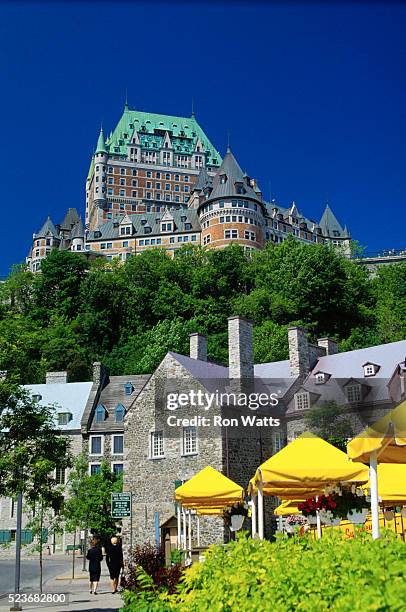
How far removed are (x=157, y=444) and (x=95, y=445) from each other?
1755 cm

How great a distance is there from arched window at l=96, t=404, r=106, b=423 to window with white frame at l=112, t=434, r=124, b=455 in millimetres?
1656

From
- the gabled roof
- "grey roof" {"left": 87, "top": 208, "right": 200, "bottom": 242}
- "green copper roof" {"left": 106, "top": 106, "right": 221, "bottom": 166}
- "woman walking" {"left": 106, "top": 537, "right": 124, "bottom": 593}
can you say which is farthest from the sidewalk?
"green copper roof" {"left": 106, "top": 106, "right": 221, "bottom": 166}

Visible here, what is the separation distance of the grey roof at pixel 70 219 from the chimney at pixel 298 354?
10808 centimetres

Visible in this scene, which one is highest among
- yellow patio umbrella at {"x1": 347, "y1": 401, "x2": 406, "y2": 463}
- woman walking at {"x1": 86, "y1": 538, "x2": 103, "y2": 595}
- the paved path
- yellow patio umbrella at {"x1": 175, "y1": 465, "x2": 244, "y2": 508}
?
yellow patio umbrella at {"x1": 347, "y1": 401, "x2": 406, "y2": 463}

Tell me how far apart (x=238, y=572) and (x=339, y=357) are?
30.8 m

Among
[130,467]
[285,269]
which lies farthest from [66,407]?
[285,269]

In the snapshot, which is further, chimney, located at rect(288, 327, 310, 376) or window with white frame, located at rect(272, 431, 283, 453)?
chimney, located at rect(288, 327, 310, 376)

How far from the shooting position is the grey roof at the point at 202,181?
440 feet

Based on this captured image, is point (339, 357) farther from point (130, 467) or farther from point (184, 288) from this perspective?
point (184, 288)

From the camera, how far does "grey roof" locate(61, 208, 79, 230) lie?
459 feet

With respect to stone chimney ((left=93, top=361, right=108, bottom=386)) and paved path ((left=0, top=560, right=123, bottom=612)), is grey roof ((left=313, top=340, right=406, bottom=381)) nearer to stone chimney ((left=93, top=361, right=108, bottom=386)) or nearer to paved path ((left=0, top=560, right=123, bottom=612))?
paved path ((left=0, top=560, right=123, bottom=612))

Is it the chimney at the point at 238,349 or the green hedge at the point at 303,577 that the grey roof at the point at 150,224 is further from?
the green hedge at the point at 303,577

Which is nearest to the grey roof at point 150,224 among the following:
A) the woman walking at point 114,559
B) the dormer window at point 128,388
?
the dormer window at point 128,388

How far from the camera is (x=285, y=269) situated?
256 feet
